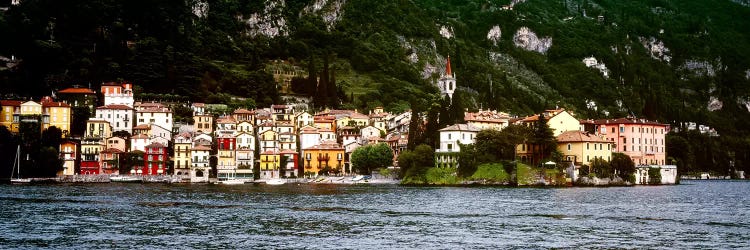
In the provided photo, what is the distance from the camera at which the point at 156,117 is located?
12381cm

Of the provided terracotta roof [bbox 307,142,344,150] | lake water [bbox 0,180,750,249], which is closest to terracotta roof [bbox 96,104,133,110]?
terracotta roof [bbox 307,142,344,150]

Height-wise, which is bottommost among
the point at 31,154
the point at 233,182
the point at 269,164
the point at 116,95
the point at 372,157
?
the point at 233,182

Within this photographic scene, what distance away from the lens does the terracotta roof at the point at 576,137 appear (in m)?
98.5

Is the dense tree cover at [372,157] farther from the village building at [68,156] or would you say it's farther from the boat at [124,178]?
the village building at [68,156]

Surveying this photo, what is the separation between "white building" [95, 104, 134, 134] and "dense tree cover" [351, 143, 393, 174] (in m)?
33.3

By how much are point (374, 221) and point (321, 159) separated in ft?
230

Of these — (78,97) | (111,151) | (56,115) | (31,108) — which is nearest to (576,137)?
(111,151)

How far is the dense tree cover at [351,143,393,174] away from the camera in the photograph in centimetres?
11081

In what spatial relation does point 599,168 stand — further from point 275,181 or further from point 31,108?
point 31,108

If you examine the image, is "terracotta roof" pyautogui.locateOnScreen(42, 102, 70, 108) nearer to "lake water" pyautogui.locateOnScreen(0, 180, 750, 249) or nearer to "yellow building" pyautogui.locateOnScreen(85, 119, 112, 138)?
"yellow building" pyautogui.locateOnScreen(85, 119, 112, 138)

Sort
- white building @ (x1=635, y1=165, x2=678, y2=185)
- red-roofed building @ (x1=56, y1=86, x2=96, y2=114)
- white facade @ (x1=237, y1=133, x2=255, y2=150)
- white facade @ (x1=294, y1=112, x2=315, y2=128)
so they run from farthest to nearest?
1. white facade @ (x1=294, y1=112, x2=315, y2=128)
2. red-roofed building @ (x1=56, y1=86, x2=96, y2=114)
3. white facade @ (x1=237, y1=133, x2=255, y2=150)
4. white building @ (x1=635, y1=165, x2=678, y2=185)

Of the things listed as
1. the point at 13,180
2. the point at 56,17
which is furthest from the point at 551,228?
the point at 56,17

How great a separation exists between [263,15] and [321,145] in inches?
3212

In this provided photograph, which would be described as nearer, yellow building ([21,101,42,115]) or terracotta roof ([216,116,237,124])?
yellow building ([21,101,42,115])
